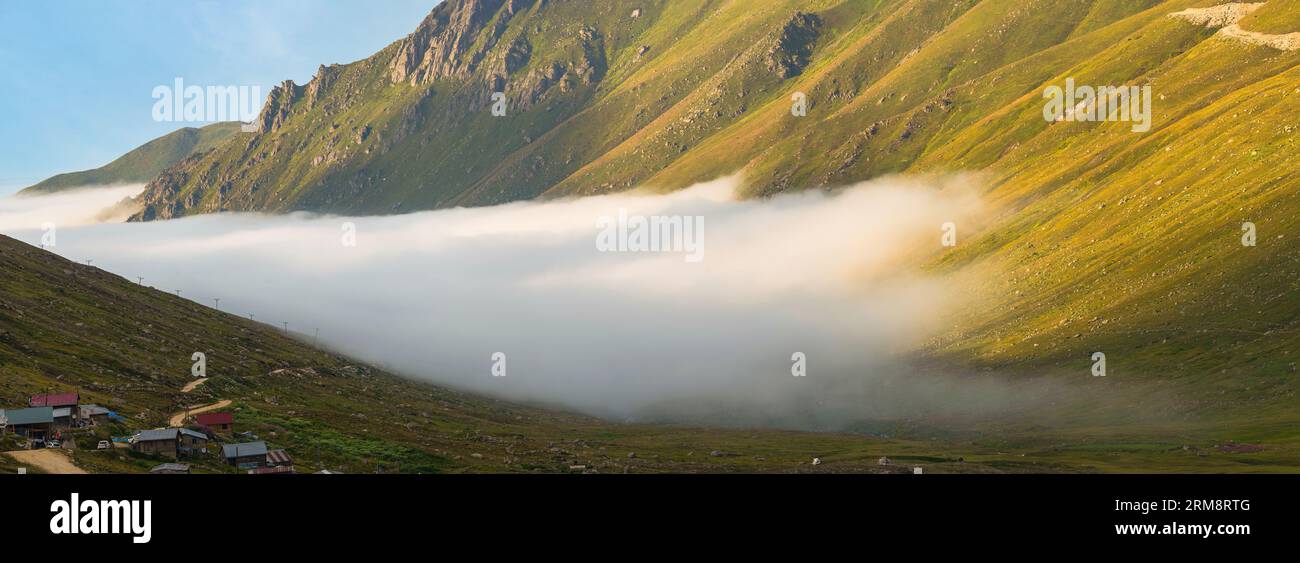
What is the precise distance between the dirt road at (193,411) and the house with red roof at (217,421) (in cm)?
199

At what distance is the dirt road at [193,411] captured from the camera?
11819 centimetres

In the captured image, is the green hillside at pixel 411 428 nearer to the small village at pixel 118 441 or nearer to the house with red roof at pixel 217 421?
the small village at pixel 118 441

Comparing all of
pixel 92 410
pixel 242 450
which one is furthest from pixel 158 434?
pixel 92 410

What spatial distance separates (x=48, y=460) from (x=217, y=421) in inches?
1320

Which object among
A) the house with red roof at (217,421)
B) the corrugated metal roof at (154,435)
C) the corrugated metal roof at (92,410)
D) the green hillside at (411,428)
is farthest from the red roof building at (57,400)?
the house with red roof at (217,421)

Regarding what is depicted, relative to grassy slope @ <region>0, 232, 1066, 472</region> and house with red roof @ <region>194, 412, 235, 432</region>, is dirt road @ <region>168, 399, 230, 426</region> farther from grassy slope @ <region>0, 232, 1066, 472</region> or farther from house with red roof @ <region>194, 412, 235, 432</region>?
house with red roof @ <region>194, 412, 235, 432</region>

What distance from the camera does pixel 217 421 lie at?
11862cm

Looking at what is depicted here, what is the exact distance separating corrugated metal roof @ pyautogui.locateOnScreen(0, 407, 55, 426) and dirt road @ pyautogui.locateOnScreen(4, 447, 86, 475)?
617cm

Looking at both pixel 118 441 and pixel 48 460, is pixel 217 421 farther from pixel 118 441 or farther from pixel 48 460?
pixel 48 460
